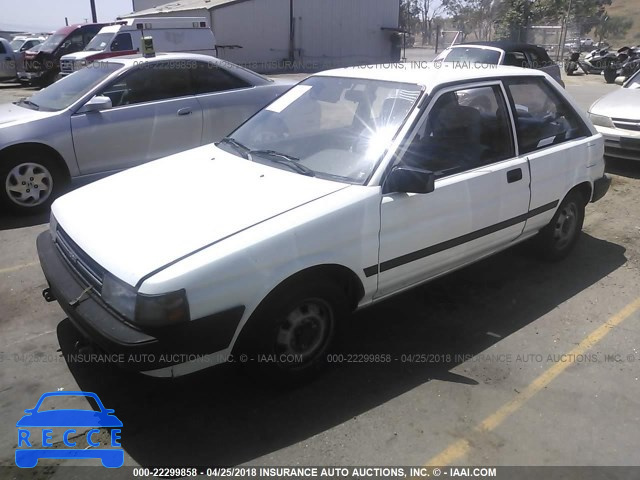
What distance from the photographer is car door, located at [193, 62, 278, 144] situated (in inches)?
260

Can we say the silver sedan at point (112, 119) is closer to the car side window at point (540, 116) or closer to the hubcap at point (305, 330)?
the car side window at point (540, 116)

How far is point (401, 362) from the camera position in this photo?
10.9 ft

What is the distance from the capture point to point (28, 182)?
5668 millimetres

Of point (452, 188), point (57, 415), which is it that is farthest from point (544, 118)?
point (57, 415)

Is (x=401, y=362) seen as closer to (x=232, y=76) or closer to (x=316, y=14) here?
(x=232, y=76)

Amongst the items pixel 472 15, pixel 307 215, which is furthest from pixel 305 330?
pixel 472 15

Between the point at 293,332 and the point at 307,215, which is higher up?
the point at 307,215

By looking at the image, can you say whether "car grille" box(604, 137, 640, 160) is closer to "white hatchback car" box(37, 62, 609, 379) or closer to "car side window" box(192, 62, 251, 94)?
"white hatchback car" box(37, 62, 609, 379)

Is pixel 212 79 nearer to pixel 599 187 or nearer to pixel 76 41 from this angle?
pixel 599 187

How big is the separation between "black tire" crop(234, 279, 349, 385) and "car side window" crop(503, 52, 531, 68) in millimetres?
8891

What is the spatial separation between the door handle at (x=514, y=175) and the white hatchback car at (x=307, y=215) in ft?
0.04

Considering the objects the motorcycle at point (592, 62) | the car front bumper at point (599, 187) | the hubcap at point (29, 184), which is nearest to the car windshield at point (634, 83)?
the car front bumper at point (599, 187)

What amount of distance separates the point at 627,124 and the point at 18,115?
24.7ft

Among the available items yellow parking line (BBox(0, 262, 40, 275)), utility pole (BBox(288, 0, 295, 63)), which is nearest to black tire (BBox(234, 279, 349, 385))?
yellow parking line (BBox(0, 262, 40, 275))
